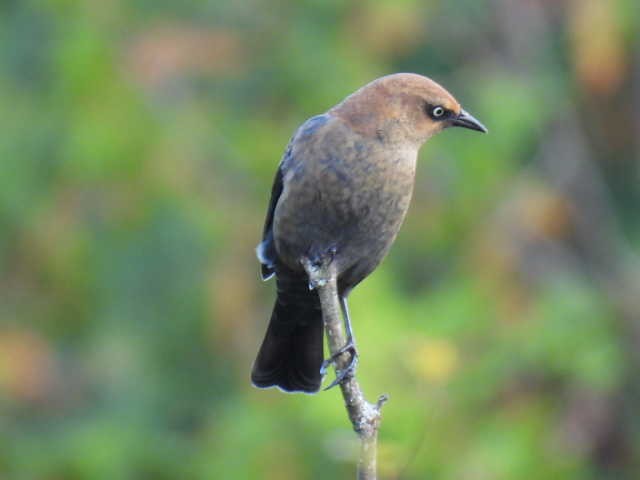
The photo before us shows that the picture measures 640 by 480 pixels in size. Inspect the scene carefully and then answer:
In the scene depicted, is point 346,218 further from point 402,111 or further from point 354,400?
point 354,400

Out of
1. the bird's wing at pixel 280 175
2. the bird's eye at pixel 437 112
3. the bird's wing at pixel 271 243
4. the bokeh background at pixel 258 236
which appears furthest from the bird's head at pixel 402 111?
the bokeh background at pixel 258 236

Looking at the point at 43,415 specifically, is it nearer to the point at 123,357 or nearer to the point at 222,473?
the point at 123,357

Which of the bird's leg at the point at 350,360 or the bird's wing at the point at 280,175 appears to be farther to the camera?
the bird's wing at the point at 280,175

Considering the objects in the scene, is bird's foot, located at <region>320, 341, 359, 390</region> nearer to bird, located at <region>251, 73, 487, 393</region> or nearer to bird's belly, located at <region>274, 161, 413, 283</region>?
bird, located at <region>251, 73, 487, 393</region>

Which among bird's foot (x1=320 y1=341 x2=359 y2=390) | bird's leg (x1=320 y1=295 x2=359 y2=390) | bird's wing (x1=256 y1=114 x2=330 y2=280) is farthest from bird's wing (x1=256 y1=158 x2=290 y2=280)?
bird's foot (x1=320 y1=341 x2=359 y2=390)

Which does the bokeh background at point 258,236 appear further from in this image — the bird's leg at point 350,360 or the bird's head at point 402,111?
the bird's head at point 402,111

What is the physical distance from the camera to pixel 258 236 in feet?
31.3

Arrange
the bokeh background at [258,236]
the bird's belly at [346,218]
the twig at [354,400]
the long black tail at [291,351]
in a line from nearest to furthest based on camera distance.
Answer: the twig at [354,400] → the bird's belly at [346,218] → the long black tail at [291,351] → the bokeh background at [258,236]

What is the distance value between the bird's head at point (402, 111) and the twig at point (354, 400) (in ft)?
1.90

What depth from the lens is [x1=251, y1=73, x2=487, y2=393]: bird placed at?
553 cm

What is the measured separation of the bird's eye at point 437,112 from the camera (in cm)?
572

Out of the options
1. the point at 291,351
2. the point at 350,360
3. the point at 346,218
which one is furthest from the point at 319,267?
the point at 291,351

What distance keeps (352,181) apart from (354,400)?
0.90 meters

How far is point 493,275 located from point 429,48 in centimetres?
291
